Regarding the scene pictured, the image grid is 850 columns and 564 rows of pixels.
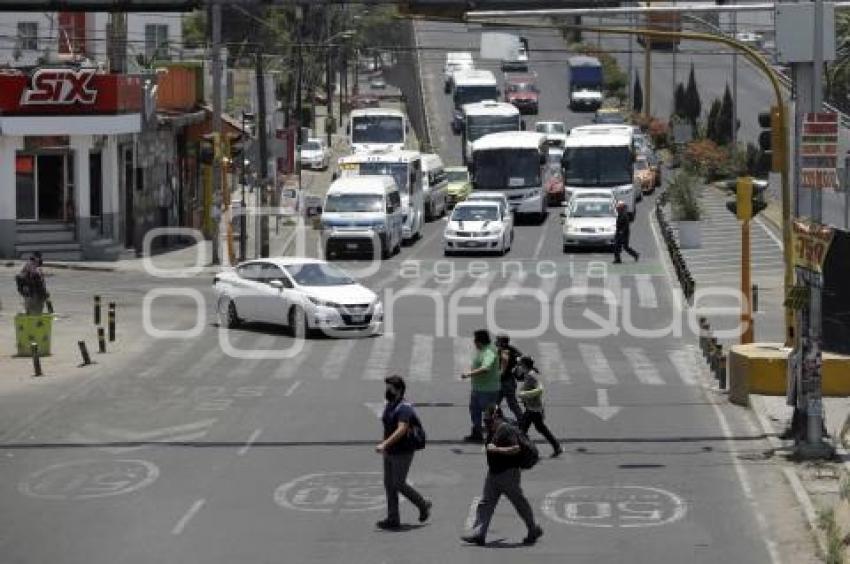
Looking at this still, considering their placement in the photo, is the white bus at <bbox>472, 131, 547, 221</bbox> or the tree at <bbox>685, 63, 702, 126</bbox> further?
the tree at <bbox>685, 63, 702, 126</bbox>

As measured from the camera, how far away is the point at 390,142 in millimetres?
76625

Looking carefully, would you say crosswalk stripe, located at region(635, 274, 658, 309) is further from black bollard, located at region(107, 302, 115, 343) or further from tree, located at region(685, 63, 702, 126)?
tree, located at region(685, 63, 702, 126)

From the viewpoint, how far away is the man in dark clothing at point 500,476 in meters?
17.8

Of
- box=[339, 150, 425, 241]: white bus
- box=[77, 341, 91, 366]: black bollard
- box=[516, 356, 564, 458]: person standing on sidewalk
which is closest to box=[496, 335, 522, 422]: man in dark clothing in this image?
box=[516, 356, 564, 458]: person standing on sidewalk

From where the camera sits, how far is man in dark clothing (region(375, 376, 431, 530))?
1844 centimetres

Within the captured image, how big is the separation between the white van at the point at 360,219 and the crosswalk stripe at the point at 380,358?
16901 mm

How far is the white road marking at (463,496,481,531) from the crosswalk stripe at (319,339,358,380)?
32.7ft

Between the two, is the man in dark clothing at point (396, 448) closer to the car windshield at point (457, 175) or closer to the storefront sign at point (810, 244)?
the storefront sign at point (810, 244)

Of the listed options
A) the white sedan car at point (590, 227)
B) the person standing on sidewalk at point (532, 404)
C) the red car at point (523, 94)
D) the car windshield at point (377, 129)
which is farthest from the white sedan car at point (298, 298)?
the red car at point (523, 94)

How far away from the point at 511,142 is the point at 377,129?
1453 cm

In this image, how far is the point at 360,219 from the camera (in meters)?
52.6

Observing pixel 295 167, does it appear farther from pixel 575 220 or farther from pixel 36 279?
pixel 36 279

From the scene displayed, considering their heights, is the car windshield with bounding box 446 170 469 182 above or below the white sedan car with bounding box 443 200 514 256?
above

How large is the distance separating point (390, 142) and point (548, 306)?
3627cm
